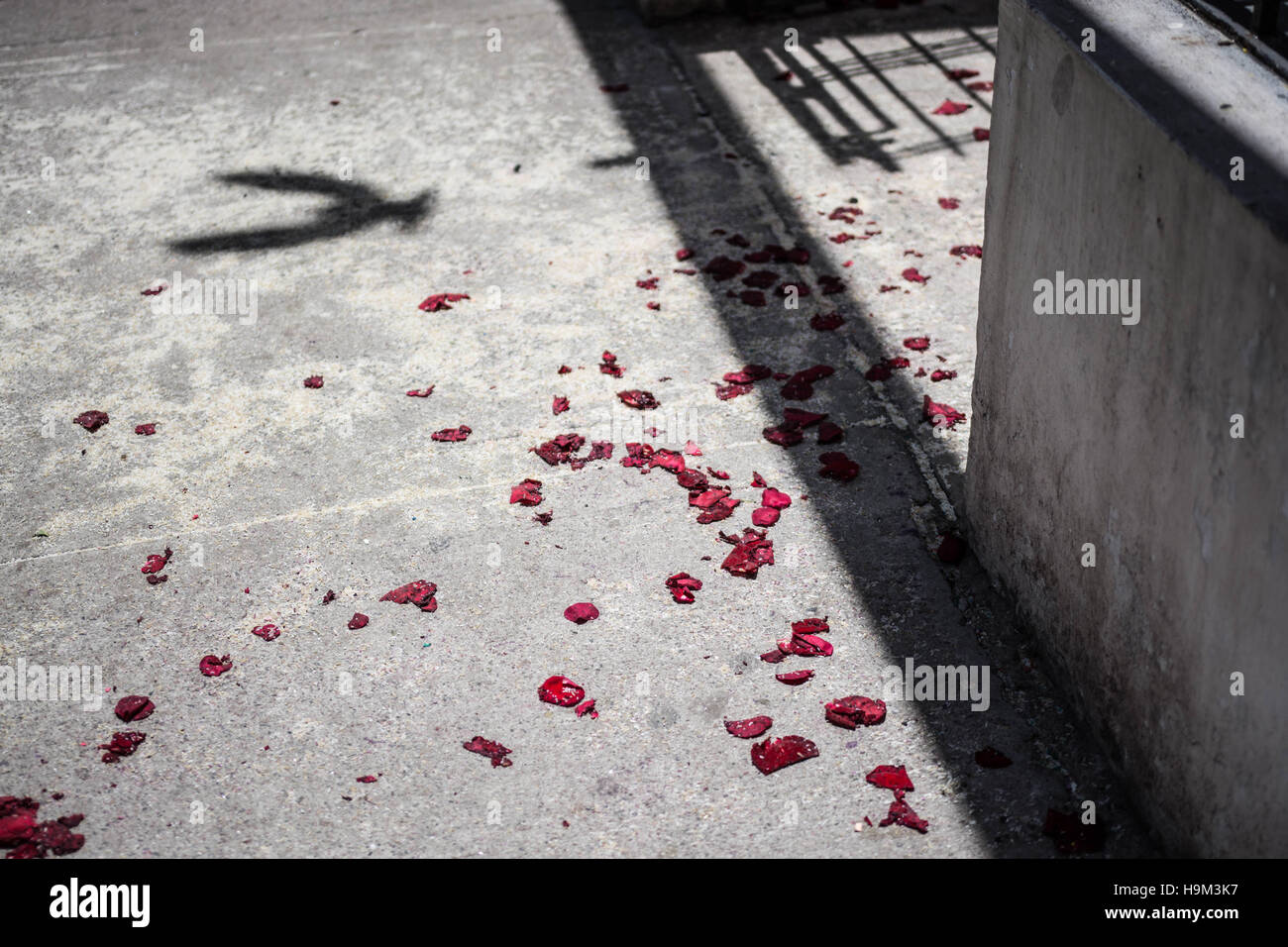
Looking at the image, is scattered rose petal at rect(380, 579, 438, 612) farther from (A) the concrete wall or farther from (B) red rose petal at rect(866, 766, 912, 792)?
(A) the concrete wall

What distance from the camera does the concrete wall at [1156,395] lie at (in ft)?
7.38

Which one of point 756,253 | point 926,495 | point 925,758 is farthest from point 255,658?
point 756,253

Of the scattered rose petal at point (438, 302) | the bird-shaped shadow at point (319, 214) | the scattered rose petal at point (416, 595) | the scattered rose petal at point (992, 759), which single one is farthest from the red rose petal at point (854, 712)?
the bird-shaped shadow at point (319, 214)

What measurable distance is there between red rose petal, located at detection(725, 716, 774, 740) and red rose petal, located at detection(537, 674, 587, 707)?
42 centimetres

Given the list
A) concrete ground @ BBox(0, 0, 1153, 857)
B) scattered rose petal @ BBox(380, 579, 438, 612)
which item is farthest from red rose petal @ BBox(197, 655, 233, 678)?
scattered rose petal @ BBox(380, 579, 438, 612)

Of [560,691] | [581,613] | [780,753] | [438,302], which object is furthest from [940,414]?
[438,302]

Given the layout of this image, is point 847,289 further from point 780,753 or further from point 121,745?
point 121,745

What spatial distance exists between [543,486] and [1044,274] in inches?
71.5

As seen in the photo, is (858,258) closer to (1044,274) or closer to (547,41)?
(1044,274)

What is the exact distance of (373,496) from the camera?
413 cm

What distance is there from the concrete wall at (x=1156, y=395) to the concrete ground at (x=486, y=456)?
34cm

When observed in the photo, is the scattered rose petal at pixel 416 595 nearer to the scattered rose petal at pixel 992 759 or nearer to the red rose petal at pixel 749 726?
the red rose petal at pixel 749 726

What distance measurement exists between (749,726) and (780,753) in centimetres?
12

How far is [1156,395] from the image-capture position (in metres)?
2.57
